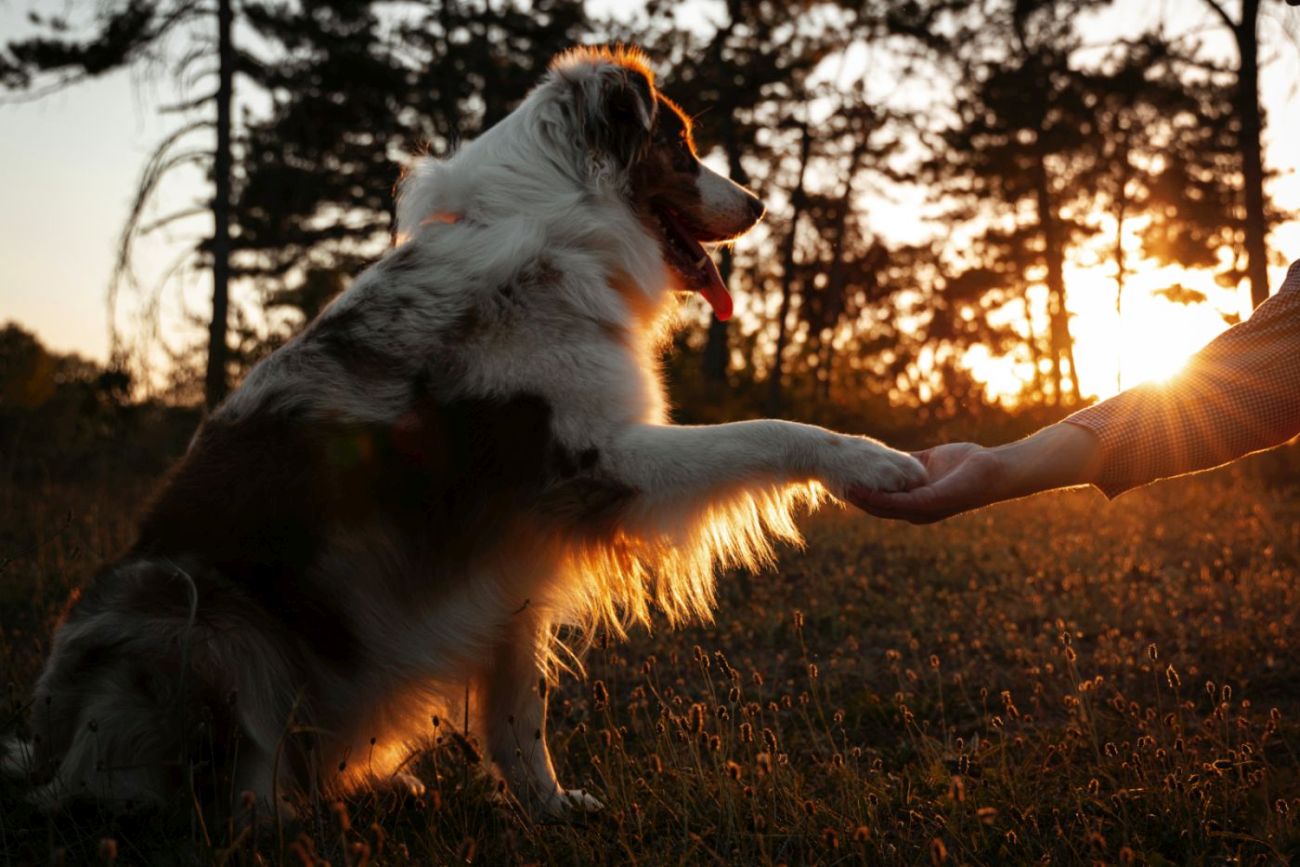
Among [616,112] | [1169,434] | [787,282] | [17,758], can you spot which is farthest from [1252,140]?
[17,758]

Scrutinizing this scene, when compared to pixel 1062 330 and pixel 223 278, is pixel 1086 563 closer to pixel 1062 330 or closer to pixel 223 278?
pixel 223 278

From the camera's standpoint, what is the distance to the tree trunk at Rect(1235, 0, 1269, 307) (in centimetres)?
1324

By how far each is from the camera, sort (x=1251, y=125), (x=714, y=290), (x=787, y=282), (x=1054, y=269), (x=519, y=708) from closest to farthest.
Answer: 1. (x=519, y=708)
2. (x=714, y=290)
3. (x=1251, y=125)
4. (x=787, y=282)
5. (x=1054, y=269)

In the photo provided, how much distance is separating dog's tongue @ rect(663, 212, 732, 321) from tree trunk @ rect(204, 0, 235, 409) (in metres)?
11.4

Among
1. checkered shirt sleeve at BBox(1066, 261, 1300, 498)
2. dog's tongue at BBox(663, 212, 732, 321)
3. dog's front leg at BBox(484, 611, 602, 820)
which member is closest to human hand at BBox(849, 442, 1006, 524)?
checkered shirt sleeve at BBox(1066, 261, 1300, 498)

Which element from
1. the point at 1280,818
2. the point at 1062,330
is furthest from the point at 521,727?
the point at 1062,330

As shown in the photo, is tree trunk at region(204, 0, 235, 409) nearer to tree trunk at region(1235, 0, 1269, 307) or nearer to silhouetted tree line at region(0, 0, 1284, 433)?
silhouetted tree line at region(0, 0, 1284, 433)

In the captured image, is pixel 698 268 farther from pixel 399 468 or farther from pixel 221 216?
pixel 221 216

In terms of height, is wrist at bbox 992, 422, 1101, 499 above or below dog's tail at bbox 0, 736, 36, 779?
above

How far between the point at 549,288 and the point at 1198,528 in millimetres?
7794

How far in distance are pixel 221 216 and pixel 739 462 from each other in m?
13.9

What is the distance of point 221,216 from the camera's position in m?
15.0

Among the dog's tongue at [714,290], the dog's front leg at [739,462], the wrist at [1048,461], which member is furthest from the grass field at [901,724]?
the dog's tongue at [714,290]

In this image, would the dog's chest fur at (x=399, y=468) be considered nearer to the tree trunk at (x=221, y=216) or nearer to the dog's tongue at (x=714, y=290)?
the dog's tongue at (x=714, y=290)
